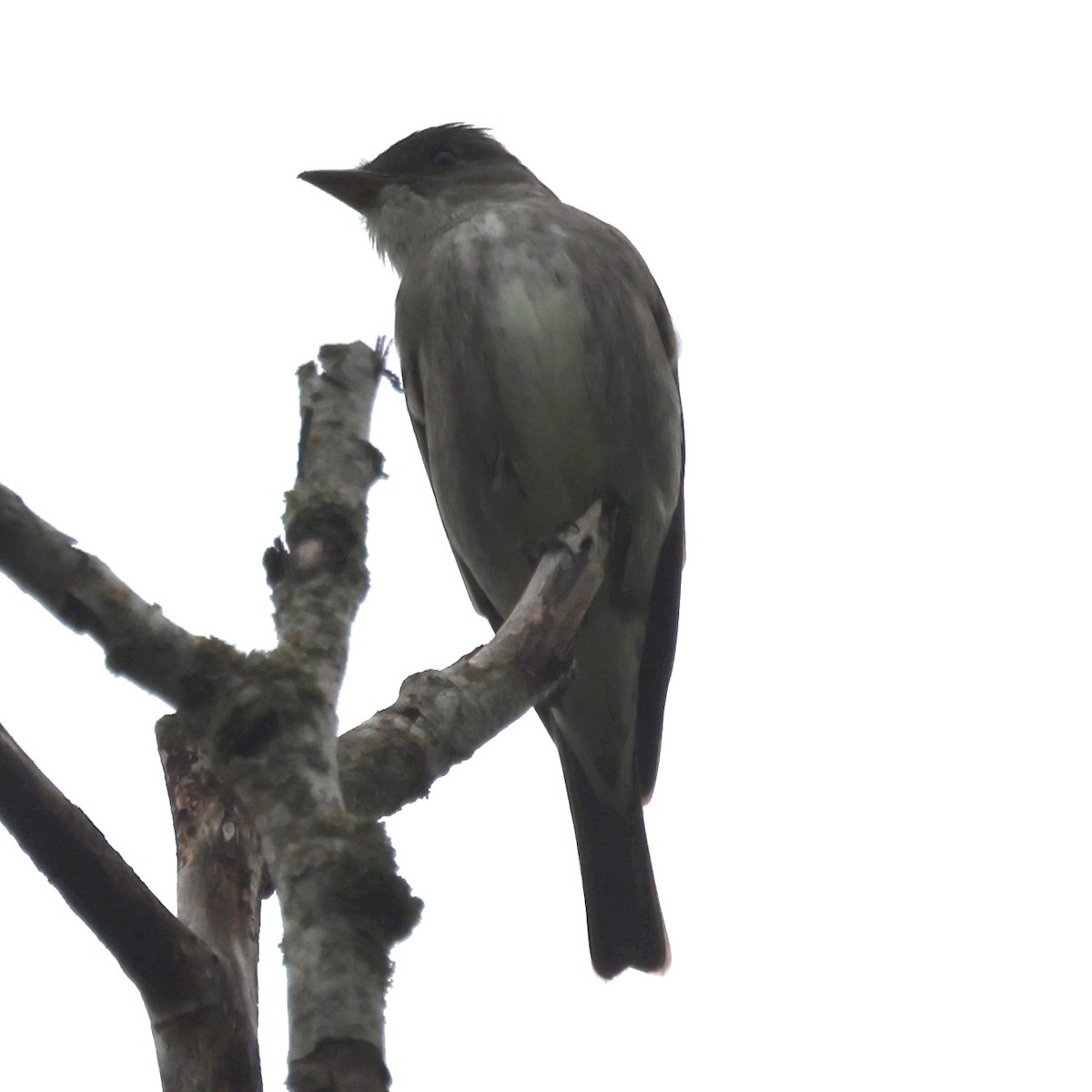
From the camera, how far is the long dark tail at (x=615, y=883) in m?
6.68

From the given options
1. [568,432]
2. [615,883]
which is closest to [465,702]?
[568,432]

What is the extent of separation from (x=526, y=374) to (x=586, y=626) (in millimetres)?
1111

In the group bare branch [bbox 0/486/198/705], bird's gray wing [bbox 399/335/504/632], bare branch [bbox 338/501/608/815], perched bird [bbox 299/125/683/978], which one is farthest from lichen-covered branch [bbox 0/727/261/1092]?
bird's gray wing [bbox 399/335/504/632]

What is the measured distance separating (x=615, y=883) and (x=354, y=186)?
3.24 metres

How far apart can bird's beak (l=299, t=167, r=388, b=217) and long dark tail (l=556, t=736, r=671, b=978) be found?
2.51 m

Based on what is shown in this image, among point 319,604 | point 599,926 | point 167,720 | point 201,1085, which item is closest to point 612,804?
Result: point 599,926

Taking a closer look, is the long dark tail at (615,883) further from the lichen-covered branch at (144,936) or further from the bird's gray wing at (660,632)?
the lichen-covered branch at (144,936)

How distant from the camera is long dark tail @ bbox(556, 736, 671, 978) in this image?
6.68m

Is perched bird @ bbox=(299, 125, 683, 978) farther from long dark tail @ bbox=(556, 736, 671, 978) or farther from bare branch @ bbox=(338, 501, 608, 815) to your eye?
bare branch @ bbox=(338, 501, 608, 815)

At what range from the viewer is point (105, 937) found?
2809 millimetres

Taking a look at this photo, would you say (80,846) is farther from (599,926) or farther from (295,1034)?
(599,926)

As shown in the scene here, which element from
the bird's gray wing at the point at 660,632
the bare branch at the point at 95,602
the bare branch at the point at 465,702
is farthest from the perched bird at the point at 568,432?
the bare branch at the point at 95,602

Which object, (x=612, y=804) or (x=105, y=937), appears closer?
(x=105, y=937)

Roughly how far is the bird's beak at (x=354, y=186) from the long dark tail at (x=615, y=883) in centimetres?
251
